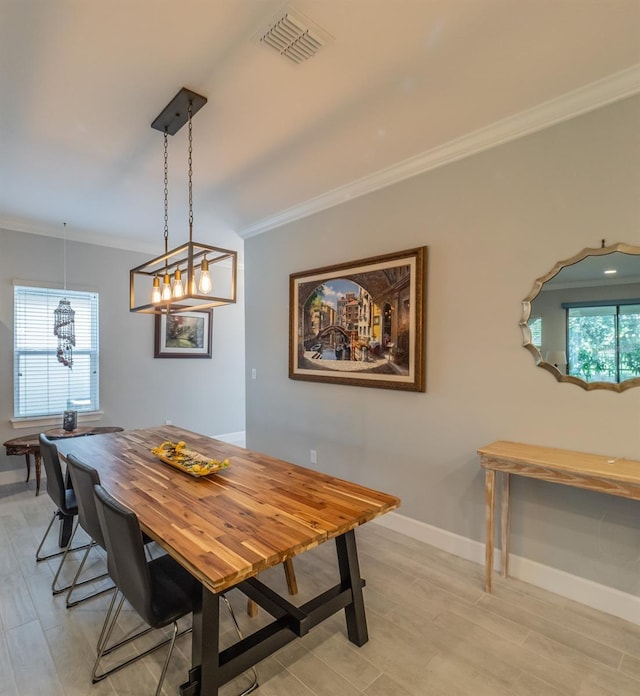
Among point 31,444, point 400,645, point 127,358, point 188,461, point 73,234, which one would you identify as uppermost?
point 73,234

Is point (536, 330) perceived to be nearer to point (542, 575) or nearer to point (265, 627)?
point (542, 575)

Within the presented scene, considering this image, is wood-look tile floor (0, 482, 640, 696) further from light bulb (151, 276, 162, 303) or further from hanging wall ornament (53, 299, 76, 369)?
hanging wall ornament (53, 299, 76, 369)

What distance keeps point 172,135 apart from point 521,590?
3368 millimetres

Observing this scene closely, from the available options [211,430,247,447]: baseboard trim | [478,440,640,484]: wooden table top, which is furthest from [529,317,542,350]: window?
[211,430,247,447]: baseboard trim

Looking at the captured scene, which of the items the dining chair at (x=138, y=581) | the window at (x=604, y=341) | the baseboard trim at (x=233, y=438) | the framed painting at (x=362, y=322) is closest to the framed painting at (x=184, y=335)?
the baseboard trim at (x=233, y=438)

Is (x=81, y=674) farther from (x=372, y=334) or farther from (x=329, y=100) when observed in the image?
(x=329, y=100)

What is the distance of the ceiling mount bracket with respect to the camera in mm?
2035

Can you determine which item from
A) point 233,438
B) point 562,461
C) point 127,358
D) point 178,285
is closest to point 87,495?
point 178,285

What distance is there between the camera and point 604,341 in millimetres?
2037

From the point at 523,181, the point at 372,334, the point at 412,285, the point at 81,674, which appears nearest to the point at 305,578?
the point at 81,674

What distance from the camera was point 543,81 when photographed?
1.96 metres

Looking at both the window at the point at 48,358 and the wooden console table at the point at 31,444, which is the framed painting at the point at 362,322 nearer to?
the wooden console table at the point at 31,444

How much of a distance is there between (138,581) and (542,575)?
214 centimetres

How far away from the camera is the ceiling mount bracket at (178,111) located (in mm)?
2035
